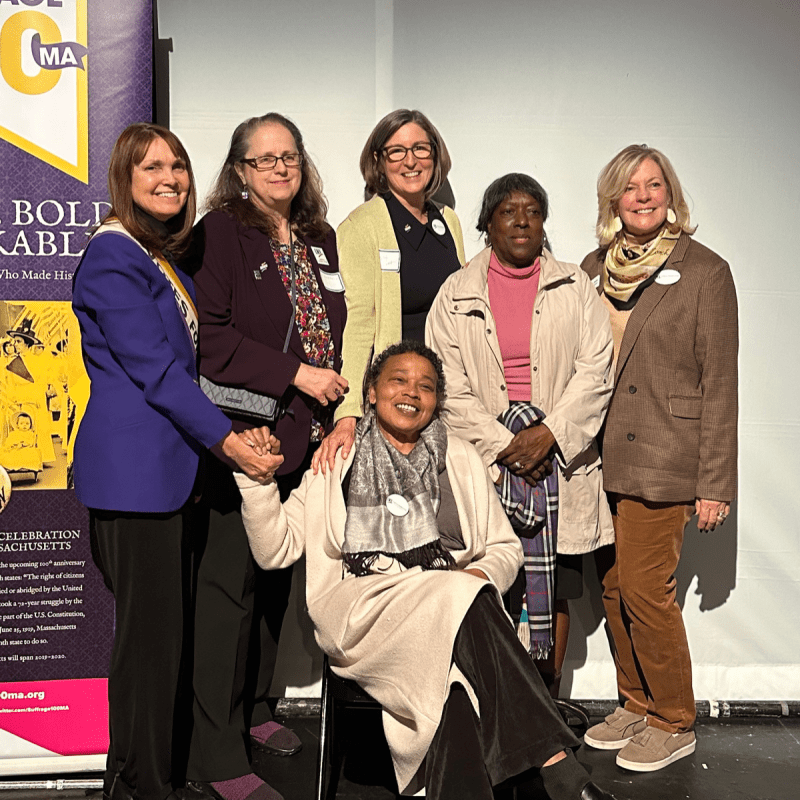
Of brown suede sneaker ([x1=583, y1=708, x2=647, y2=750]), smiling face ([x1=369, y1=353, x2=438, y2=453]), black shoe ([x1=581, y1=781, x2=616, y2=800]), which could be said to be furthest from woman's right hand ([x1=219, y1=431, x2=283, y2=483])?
brown suede sneaker ([x1=583, y1=708, x2=647, y2=750])

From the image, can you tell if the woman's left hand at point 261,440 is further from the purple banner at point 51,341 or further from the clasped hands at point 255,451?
the purple banner at point 51,341

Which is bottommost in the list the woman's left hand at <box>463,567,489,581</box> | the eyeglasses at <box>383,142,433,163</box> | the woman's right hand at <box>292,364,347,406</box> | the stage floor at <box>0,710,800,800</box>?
the stage floor at <box>0,710,800,800</box>

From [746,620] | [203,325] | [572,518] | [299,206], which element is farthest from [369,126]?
[746,620]

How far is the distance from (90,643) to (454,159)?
87.3 inches

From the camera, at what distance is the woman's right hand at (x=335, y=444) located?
2930 mm

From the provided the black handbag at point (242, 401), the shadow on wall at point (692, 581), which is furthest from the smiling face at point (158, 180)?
the shadow on wall at point (692, 581)

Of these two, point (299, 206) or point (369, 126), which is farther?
point (369, 126)

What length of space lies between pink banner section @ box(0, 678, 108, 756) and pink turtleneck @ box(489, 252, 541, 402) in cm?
172

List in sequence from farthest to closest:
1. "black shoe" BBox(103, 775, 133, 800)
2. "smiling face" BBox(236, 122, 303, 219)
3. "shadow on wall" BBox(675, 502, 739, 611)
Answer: "shadow on wall" BBox(675, 502, 739, 611) → "smiling face" BBox(236, 122, 303, 219) → "black shoe" BBox(103, 775, 133, 800)

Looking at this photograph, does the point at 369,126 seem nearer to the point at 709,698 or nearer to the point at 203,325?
the point at 203,325

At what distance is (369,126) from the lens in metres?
3.60

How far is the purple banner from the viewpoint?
301 cm

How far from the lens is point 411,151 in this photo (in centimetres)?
321

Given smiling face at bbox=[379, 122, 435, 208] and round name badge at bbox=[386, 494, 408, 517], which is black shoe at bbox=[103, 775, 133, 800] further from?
smiling face at bbox=[379, 122, 435, 208]
